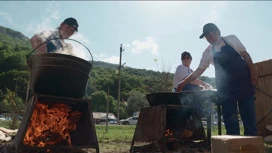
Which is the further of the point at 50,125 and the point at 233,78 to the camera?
the point at 233,78

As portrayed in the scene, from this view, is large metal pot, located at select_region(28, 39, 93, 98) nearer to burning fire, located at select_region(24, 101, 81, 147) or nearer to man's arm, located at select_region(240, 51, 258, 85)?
burning fire, located at select_region(24, 101, 81, 147)

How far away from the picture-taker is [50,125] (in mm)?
3432

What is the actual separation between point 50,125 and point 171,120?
236cm

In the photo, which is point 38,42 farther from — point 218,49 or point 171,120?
point 218,49

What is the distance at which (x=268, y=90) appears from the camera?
771 cm

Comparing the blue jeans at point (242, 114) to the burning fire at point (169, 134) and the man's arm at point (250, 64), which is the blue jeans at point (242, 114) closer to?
the man's arm at point (250, 64)

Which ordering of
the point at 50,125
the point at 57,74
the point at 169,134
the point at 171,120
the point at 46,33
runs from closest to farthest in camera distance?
the point at 57,74
the point at 50,125
the point at 46,33
the point at 169,134
the point at 171,120

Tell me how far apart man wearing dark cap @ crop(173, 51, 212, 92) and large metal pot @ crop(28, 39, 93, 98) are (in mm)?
2539

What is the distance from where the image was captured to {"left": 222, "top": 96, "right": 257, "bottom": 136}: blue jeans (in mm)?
3518

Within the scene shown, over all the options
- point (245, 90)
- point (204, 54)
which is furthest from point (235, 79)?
point (204, 54)

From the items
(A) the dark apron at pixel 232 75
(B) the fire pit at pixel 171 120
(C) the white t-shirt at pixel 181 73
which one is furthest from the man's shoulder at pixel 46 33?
(A) the dark apron at pixel 232 75

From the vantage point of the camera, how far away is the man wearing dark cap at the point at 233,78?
3.55m

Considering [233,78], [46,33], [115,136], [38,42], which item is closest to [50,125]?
[38,42]

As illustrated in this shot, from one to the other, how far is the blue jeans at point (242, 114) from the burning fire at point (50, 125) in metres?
2.39
